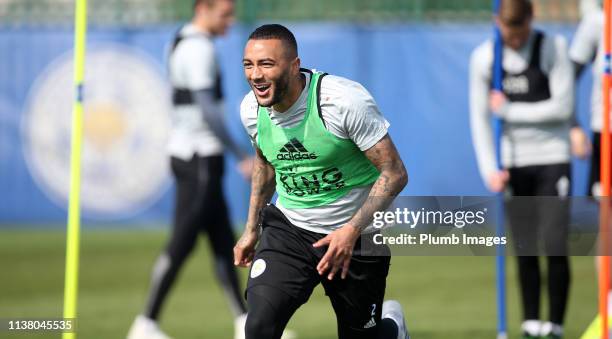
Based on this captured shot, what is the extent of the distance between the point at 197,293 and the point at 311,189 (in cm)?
605

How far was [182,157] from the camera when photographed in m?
9.20

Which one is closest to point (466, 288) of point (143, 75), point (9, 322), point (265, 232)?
point (9, 322)

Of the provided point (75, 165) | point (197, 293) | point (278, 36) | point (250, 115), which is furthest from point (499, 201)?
point (197, 293)

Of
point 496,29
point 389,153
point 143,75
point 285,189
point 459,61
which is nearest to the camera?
point 389,153

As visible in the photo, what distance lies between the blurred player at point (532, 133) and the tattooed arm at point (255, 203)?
263 cm

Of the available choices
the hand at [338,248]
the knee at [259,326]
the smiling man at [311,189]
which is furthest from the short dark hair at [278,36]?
the knee at [259,326]

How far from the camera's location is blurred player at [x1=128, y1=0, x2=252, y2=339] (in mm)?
8922

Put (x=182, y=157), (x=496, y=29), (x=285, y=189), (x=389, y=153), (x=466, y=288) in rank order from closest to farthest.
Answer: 1. (x=389, y=153)
2. (x=285, y=189)
3. (x=496, y=29)
4. (x=182, y=157)
5. (x=466, y=288)

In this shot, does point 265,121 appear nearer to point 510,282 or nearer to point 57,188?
point 510,282

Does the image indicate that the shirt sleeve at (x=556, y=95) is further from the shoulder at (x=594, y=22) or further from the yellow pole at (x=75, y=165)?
the yellow pole at (x=75, y=165)

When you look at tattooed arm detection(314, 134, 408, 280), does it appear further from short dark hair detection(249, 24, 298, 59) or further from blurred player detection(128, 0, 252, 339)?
blurred player detection(128, 0, 252, 339)

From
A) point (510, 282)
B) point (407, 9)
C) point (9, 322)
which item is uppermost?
point (407, 9)

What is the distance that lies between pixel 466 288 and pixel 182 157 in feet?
12.7

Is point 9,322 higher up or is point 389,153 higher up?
point 389,153
